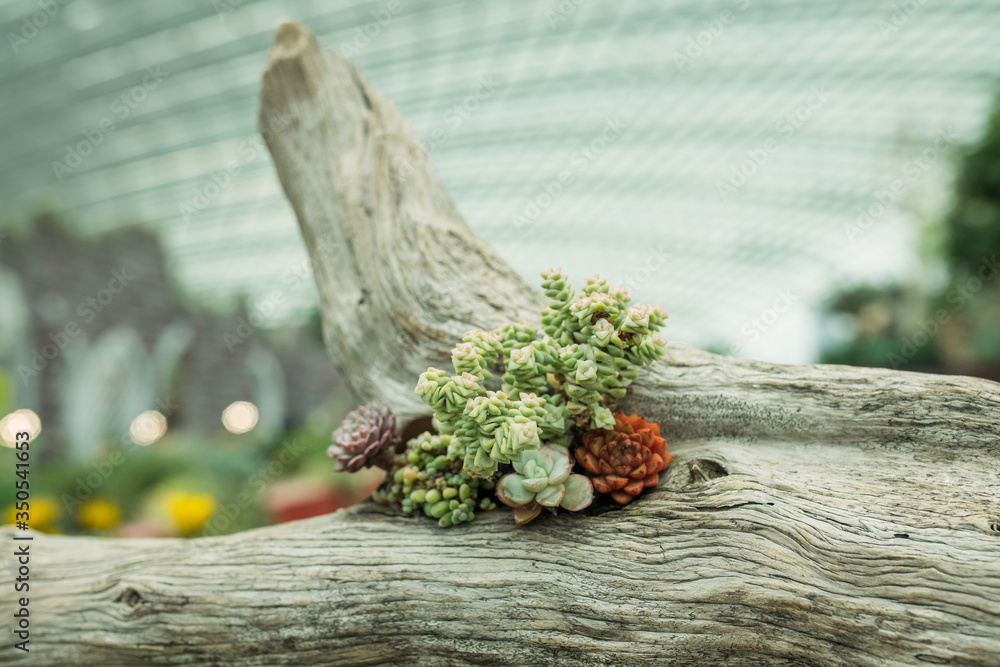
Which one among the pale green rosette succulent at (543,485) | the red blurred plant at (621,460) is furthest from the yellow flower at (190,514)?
the red blurred plant at (621,460)

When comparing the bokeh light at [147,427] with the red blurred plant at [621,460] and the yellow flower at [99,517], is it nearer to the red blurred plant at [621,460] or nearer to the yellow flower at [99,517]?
the yellow flower at [99,517]

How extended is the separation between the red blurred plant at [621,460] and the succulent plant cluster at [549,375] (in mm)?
70

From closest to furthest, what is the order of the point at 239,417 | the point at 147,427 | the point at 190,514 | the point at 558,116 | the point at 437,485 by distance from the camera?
the point at 437,485 < the point at 190,514 < the point at 558,116 < the point at 147,427 < the point at 239,417

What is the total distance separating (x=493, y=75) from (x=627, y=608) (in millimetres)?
13171

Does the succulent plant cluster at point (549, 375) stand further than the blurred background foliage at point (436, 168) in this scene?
No

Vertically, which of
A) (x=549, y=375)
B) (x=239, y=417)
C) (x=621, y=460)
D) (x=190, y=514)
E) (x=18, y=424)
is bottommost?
(x=239, y=417)

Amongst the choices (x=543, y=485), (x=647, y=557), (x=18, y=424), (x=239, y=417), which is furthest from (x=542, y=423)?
(x=239, y=417)

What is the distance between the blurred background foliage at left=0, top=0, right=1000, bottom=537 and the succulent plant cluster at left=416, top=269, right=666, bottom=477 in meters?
4.02

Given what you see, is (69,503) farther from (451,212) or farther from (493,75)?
(493,75)

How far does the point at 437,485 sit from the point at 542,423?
519 mm

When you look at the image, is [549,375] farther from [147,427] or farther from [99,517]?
[147,427]

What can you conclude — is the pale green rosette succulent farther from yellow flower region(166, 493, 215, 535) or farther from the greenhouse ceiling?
the greenhouse ceiling

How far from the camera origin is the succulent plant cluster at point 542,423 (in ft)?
5.75

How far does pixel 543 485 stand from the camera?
1805mm
